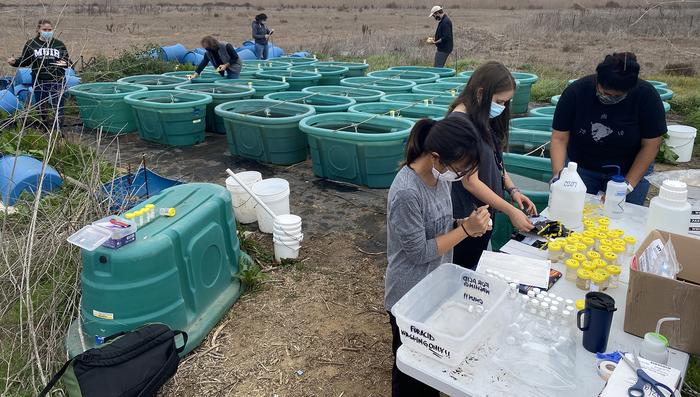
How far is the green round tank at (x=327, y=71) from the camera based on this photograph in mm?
9283

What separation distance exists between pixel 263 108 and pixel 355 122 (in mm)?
1398

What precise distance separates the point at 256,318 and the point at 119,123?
5467 millimetres

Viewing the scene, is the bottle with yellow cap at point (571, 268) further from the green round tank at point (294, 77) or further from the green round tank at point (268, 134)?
the green round tank at point (294, 77)

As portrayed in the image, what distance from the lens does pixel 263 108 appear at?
642 cm

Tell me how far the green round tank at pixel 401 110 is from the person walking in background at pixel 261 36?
644 cm

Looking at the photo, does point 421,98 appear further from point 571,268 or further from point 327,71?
point 571,268

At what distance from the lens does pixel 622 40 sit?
63.5 ft

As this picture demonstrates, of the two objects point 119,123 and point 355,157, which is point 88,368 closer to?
point 355,157

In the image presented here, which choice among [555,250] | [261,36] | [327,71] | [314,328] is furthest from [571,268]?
[261,36]

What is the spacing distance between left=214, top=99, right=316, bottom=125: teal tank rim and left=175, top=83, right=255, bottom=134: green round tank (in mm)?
480

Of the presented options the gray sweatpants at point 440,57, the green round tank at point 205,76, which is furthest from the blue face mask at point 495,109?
the gray sweatpants at point 440,57

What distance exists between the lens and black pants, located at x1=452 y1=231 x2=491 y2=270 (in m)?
2.62

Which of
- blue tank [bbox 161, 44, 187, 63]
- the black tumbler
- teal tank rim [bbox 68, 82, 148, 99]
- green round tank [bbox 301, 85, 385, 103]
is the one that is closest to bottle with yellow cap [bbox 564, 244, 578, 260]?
the black tumbler

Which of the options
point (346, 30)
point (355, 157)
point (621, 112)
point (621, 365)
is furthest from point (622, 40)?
point (621, 365)
